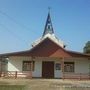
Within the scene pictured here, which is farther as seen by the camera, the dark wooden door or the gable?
the dark wooden door

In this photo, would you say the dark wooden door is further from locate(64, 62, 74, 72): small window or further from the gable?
the gable

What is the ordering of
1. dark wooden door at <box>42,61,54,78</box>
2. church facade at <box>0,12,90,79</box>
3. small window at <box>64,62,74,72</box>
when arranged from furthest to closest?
dark wooden door at <box>42,61,54,78</box> < small window at <box>64,62,74,72</box> < church facade at <box>0,12,90,79</box>

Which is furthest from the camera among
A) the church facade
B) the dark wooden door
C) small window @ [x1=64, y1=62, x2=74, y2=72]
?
the dark wooden door

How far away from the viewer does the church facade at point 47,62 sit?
118ft

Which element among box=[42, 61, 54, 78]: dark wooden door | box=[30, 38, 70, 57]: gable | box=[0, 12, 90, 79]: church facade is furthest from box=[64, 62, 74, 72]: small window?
box=[30, 38, 70, 57]: gable

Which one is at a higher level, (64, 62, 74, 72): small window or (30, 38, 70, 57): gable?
(30, 38, 70, 57): gable

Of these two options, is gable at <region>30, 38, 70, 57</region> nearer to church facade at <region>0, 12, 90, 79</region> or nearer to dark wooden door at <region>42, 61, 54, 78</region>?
church facade at <region>0, 12, 90, 79</region>

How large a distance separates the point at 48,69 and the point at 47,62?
90 centimetres

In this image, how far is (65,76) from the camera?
36.2 metres

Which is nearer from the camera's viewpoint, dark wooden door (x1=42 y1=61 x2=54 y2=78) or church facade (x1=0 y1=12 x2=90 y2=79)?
church facade (x1=0 y1=12 x2=90 y2=79)

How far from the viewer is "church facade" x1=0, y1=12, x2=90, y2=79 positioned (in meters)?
35.8

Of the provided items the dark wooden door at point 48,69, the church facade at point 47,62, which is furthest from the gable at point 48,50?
the dark wooden door at point 48,69

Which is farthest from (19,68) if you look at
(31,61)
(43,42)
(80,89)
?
(80,89)

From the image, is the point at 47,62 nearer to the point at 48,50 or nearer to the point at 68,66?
the point at 48,50
